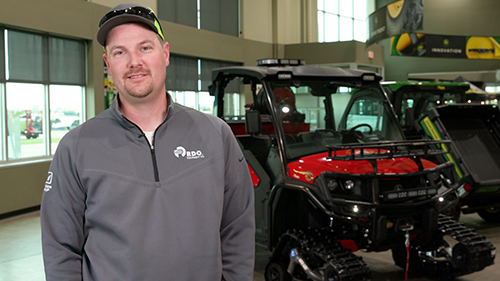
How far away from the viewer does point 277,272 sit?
15.1 feet

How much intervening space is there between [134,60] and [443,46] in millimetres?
16848

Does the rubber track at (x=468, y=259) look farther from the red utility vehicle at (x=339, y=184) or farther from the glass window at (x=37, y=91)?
the glass window at (x=37, y=91)

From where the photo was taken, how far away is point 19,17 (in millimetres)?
7969

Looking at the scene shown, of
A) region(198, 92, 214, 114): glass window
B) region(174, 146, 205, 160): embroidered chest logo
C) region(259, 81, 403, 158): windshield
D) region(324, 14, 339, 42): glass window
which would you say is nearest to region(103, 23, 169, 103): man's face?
region(174, 146, 205, 160): embroidered chest logo

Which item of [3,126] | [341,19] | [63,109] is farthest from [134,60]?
[341,19]

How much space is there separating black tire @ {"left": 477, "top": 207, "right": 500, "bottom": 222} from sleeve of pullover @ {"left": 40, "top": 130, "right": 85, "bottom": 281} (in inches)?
279

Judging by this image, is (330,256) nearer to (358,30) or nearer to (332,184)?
(332,184)

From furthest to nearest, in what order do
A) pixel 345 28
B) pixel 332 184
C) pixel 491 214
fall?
pixel 345 28 < pixel 491 214 < pixel 332 184

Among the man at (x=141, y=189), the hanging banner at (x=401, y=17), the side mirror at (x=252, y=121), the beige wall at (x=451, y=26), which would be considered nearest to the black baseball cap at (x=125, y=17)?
the man at (x=141, y=189)

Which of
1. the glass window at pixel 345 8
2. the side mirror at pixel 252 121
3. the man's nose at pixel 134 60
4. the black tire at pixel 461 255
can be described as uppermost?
the glass window at pixel 345 8

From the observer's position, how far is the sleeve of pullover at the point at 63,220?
5.42 ft

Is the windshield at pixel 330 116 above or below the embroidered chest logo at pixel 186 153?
above

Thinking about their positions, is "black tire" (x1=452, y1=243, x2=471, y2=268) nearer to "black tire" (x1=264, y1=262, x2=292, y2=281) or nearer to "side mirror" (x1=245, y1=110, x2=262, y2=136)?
"black tire" (x1=264, y1=262, x2=292, y2=281)

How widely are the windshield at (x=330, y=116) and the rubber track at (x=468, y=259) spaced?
3.29 ft
